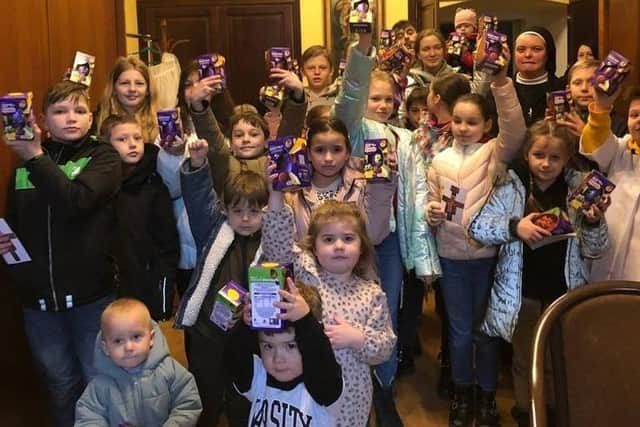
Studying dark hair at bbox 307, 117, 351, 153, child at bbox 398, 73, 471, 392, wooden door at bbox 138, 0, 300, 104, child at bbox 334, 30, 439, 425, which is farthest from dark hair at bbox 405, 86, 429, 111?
wooden door at bbox 138, 0, 300, 104

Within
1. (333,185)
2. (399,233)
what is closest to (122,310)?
(333,185)

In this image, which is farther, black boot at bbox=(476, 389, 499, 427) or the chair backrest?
black boot at bbox=(476, 389, 499, 427)

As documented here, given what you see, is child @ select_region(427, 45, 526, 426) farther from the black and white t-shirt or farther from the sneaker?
the black and white t-shirt

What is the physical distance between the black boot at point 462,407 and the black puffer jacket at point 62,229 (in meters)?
1.34

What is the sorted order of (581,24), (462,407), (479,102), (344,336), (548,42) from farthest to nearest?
(581,24), (548,42), (462,407), (479,102), (344,336)

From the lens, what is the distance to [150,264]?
254 centimetres

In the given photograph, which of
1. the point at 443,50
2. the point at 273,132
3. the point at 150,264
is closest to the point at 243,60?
the point at 443,50

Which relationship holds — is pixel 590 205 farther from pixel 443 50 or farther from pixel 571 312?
pixel 443 50

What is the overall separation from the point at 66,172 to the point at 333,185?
83 centimetres

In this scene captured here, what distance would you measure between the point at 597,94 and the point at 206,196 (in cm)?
127

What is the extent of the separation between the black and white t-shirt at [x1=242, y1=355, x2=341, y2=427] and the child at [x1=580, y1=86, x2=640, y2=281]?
1169 millimetres

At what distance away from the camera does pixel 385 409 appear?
264cm

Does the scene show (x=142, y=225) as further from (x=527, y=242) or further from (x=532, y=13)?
(x=532, y=13)

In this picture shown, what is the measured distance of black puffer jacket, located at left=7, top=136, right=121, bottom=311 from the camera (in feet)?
7.35
